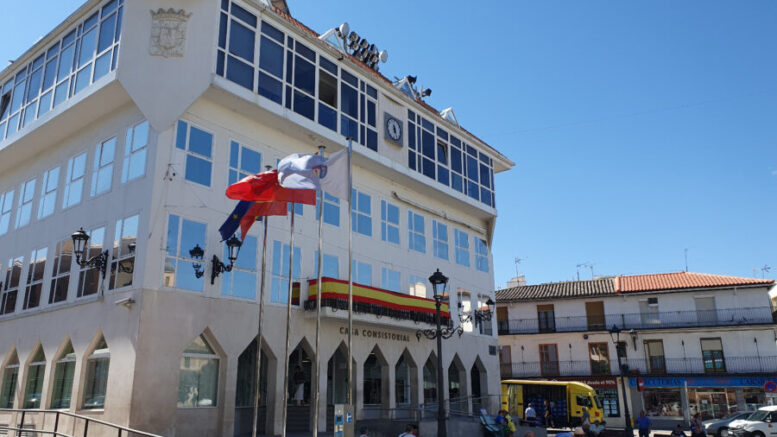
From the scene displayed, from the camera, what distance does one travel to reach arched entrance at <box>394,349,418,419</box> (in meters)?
27.1

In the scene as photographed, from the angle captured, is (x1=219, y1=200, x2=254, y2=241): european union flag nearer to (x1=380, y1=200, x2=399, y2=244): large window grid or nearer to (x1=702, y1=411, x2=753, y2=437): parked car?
(x1=380, y1=200, x2=399, y2=244): large window grid

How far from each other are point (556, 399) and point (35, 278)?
2553 cm

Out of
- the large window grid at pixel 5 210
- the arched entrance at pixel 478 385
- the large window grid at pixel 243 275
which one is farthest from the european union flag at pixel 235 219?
the arched entrance at pixel 478 385

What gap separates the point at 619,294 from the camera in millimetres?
43969

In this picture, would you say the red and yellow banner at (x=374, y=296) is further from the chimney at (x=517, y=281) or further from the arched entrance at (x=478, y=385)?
the chimney at (x=517, y=281)

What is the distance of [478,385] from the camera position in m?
32.1

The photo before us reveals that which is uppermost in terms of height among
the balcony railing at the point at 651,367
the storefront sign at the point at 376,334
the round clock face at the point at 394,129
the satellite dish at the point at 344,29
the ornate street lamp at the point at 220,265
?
the satellite dish at the point at 344,29

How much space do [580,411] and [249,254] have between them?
20.4 meters

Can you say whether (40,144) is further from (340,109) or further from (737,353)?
(737,353)

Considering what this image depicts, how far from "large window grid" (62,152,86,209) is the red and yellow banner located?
Answer: 8753mm

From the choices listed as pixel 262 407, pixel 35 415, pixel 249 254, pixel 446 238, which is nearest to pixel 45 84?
pixel 249 254

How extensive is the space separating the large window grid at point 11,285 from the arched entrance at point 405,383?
15142 millimetres

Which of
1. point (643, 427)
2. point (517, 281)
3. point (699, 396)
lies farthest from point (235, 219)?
point (517, 281)

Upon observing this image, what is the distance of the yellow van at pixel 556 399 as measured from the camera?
1291 inches
